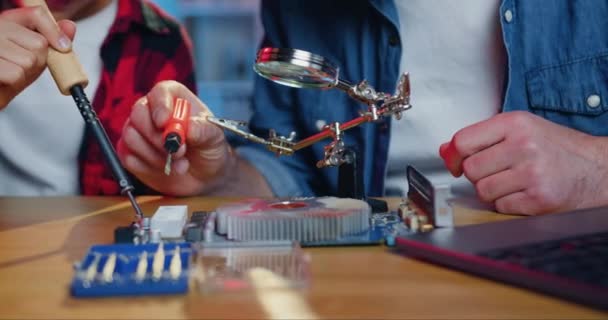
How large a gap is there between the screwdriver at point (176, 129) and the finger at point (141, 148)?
8 cm

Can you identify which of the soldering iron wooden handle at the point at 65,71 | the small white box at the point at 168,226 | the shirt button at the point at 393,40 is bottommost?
the small white box at the point at 168,226

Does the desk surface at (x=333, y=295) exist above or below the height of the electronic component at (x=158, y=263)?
below

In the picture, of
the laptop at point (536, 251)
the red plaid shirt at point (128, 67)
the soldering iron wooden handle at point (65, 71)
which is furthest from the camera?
the red plaid shirt at point (128, 67)

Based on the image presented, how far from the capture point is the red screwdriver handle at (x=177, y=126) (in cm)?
69

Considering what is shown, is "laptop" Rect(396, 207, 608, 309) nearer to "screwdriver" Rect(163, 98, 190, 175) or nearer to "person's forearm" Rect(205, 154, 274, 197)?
"screwdriver" Rect(163, 98, 190, 175)

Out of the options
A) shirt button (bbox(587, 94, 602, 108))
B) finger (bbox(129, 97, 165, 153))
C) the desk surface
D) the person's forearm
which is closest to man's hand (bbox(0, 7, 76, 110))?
finger (bbox(129, 97, 165, 153))

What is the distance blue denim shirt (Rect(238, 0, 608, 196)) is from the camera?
98 centimetres

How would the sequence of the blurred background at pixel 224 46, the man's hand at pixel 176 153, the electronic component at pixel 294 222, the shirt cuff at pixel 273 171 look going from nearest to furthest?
the electronic component at pixel 294 222 → the man's hand at pixel 176 153 → the shirt cuff at pixel 273 171 → the blurred background at pixel 224 46

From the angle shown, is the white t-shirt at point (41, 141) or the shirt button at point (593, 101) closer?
the shirt button at point (593, 101)

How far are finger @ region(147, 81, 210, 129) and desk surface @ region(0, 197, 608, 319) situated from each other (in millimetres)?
182

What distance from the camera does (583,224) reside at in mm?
603

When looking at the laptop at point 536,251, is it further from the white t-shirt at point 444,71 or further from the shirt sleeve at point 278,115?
the shirt sleeve at point 278,115

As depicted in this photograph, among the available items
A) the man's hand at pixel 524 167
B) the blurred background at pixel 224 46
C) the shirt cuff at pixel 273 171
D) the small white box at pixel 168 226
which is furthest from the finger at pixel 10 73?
the blurred background at pixel 224 46

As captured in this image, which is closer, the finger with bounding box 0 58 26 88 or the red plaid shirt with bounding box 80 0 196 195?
the finger with bounding box 0 58 26 88
